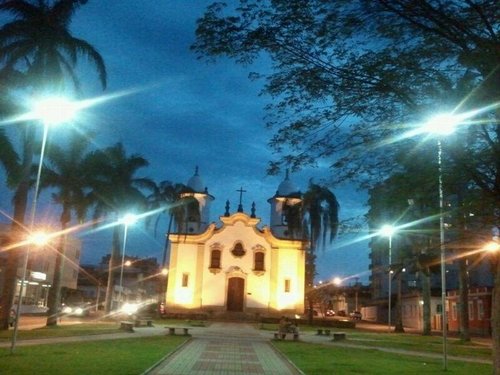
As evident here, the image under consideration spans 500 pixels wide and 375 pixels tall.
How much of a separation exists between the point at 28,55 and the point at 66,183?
8.77 m

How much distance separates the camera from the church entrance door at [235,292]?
55969mm

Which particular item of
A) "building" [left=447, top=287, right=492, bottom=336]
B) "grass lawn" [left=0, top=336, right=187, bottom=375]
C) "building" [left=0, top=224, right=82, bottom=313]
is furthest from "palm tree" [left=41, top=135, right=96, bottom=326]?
"building" [left=447, top=287, right=492, bottom=336]

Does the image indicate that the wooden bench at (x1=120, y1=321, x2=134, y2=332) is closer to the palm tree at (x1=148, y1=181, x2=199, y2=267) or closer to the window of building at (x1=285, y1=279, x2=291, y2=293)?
the palm tree at (x1=148, y1=181, x2=199, y2=267)

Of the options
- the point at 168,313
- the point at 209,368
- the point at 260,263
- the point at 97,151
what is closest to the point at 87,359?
the point at 209,368

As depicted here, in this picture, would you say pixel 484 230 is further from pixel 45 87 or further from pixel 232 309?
pixel 232 309

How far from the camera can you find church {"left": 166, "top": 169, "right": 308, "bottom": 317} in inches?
2200

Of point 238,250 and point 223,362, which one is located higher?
point 238,250

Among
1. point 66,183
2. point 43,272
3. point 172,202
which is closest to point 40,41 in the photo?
point 66,183

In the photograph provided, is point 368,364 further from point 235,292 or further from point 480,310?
point 235,292

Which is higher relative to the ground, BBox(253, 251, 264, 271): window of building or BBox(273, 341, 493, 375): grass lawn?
BBox(253, 251, 264, 271): window of building

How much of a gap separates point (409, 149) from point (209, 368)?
7990 mm

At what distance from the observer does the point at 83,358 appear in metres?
15.1

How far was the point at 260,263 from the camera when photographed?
57.5 meters

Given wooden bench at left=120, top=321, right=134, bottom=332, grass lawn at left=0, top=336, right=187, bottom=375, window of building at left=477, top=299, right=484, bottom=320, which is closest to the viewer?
grass lawn at left=0, top=336, right=187, bottom=375
